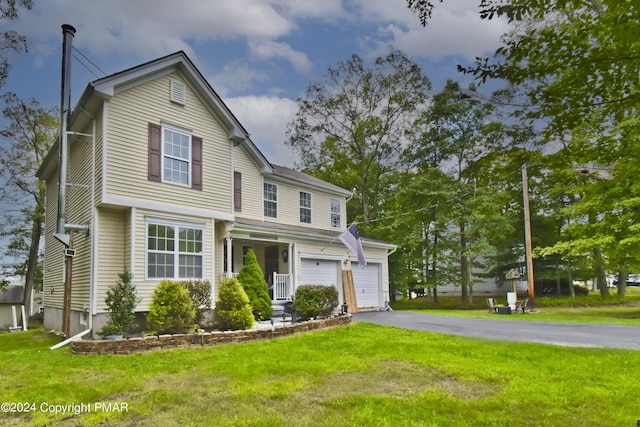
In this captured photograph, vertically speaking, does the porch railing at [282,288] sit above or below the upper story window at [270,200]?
below

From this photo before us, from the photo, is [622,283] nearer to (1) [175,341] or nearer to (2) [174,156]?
(2) [174,156]

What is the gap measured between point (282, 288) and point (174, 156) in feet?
20.0

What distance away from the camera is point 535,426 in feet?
14.7

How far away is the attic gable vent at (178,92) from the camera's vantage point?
41.6ft

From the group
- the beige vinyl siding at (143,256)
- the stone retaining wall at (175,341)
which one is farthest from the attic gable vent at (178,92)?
the stone retaining wall at (175,341)

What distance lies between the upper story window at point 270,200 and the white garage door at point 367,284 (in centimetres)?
442

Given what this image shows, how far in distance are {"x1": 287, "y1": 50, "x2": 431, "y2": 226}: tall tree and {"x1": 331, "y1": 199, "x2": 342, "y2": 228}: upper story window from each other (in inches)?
299

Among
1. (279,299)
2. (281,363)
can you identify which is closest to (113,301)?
(281,363)

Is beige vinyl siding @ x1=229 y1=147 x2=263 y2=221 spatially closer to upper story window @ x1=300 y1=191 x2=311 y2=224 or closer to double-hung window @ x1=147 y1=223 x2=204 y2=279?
upper story window @ x1=300 y1=191 x2=311 y2=224

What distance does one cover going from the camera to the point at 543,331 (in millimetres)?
11312

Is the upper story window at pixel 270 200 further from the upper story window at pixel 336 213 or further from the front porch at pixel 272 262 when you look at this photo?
the upper story window at pixel 336 213

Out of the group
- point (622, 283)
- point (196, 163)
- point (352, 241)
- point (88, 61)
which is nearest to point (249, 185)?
point (196, 163)

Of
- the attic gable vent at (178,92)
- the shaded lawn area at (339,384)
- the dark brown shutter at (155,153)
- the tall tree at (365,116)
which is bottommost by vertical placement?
the shaded lawn area at (339,384)

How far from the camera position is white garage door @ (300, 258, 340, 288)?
16.8 meters
